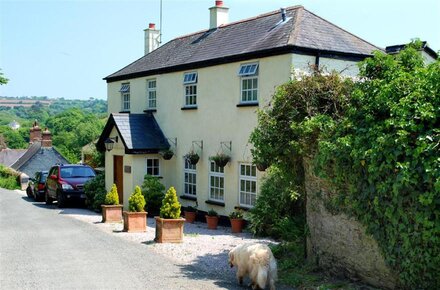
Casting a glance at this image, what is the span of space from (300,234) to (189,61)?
10673mm

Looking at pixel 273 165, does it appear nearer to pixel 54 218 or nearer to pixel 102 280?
pixel 102 280

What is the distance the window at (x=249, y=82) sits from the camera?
17.0 metres

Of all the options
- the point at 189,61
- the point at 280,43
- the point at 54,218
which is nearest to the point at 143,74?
the point at 189,61

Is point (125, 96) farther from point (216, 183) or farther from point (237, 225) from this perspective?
point (237, 225)

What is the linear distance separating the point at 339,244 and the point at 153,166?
13.0 m

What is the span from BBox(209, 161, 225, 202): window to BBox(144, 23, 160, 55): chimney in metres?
11.1

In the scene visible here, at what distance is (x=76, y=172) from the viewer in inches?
1003

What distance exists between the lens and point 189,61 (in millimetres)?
20422

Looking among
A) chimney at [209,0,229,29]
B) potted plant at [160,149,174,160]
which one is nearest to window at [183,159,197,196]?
potted plant at [160,149,174,160]

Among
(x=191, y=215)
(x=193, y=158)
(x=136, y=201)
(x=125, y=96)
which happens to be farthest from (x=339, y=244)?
(x=125, y=96)

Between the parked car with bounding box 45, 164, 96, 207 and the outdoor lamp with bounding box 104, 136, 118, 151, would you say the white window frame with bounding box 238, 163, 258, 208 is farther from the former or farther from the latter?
the parked car with bounding box 45, 164, 96, 207

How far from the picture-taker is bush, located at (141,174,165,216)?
2019 cm

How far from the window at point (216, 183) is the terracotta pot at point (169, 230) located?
477cm

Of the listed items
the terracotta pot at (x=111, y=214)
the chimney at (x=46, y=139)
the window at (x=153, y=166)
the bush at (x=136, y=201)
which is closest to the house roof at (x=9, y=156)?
the chimney at (x=46, y=139)
